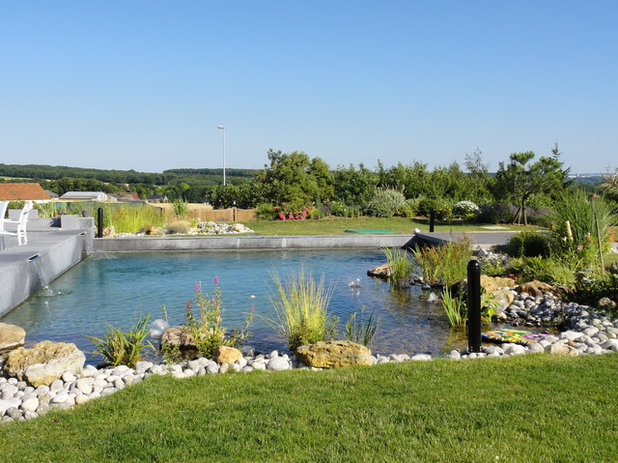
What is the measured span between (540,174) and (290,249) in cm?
871

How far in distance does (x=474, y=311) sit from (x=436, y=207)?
15.6 m

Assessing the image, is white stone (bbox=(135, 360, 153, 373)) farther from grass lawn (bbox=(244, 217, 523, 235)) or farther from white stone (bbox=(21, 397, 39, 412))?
grass lawn (bbox=(244, 217, 523, 235))

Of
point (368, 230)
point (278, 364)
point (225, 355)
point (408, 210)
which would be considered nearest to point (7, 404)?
point (225, 355)

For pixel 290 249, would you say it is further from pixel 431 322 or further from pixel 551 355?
pixel 551 355

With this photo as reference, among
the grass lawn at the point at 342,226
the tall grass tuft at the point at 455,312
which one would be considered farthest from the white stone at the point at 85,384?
the grass lawn at the point at 342,226

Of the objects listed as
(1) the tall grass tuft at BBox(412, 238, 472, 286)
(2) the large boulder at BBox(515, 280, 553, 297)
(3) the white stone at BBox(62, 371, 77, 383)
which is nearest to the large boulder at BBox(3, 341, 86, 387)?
(3) the white stone at BBox(62, 371, 77, 383)

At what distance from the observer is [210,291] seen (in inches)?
357

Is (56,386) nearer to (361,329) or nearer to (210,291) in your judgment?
(361,329)

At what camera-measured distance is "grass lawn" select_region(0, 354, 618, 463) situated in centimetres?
296

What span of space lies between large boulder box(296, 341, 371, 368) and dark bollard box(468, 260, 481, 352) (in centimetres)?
108

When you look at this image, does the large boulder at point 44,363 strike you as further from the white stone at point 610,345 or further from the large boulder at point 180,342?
the white stone at point 610,345

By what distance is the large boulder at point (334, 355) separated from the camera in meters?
4.81

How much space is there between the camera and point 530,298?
778cm

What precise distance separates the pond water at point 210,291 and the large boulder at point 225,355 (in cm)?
89
